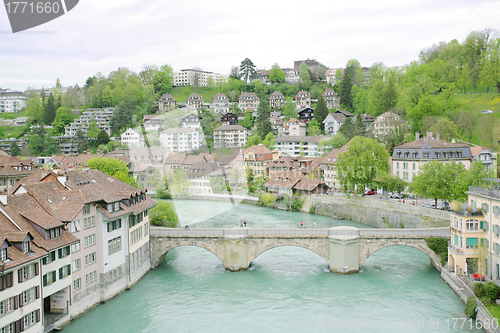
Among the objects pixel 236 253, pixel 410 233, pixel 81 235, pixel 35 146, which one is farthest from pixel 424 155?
pixel 35 146

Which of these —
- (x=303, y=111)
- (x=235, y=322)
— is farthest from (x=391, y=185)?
(x=303, y=111)

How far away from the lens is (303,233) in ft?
105

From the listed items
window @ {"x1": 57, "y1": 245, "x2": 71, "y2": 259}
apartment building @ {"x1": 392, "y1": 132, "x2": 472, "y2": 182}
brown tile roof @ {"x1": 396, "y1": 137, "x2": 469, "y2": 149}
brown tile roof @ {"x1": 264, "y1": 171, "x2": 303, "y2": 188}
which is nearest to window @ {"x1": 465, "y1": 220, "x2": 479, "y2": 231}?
apartment building @ {"x1": 392, "y1": 132, "x2": 472, "y2": 182}

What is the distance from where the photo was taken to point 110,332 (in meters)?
23.0

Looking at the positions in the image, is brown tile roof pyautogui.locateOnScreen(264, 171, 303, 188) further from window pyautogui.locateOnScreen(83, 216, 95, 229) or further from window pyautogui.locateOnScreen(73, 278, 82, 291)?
window pyautogui.locateOnScreen(73, 278, 82, 291)

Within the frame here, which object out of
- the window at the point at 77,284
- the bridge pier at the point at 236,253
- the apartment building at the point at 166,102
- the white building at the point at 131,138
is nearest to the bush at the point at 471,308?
the bridge pier at the point at 236,253

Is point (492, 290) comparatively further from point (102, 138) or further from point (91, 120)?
point (91, 120)

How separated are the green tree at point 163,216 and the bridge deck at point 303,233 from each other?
17.7 ft

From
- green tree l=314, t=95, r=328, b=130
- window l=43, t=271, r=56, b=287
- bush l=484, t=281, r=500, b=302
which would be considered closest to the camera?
window l=43, t=271, r=56, b=287

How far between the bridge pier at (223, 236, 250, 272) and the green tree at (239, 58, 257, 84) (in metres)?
109

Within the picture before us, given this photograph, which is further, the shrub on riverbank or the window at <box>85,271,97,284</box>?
the shrub on riverbank

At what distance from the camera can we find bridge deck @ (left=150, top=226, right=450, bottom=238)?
3145 cm

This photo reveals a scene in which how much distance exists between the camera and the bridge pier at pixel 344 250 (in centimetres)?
3117

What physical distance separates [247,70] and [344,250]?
11184 cm
